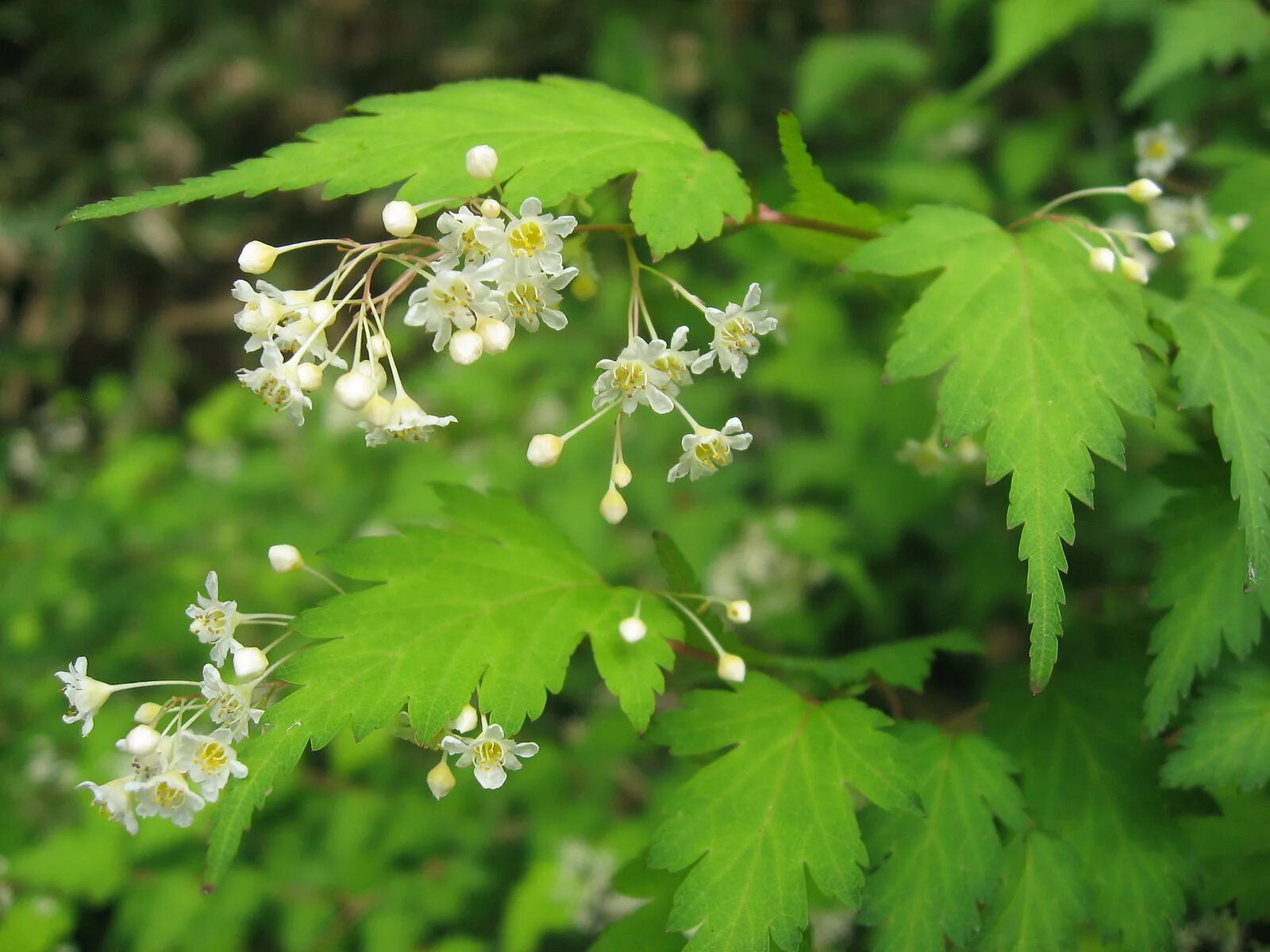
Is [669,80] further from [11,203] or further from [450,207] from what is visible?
[450,207]

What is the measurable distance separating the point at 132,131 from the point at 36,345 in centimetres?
158

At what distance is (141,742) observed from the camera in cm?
134

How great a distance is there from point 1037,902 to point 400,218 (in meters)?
1.46

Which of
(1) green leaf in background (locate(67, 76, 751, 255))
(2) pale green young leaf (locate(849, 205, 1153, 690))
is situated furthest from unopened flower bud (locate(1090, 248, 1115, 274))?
(1) green leaf in background (locate(67, 76, 751, 255))

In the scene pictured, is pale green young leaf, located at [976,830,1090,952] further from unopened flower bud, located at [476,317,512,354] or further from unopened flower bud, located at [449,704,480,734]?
unopened flower bud, located at [476,317,512,354]

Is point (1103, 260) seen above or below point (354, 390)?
above

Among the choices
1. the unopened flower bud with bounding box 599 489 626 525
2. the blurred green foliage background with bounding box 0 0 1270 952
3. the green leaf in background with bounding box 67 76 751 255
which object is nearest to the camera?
the green leaf in background with bounding box 67 76 751 255

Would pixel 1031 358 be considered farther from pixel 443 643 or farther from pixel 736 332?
pixel 443 643

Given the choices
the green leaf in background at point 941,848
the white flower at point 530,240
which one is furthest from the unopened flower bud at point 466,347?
the green leaf in background at point 941,848

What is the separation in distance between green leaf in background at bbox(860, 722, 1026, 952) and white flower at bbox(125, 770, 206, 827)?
102cm

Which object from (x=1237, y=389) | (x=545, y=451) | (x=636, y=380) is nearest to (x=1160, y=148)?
(x=1237, y=389)

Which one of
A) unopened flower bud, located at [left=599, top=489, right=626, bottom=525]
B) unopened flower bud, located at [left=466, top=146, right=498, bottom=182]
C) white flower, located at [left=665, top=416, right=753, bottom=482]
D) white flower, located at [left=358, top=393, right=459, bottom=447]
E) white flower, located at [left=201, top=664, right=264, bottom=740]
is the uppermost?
unopened flower bud, located at [left=466, top=146, right=498, bottom=182]

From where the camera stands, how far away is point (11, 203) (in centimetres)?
576

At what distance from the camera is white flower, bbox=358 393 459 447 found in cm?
137
